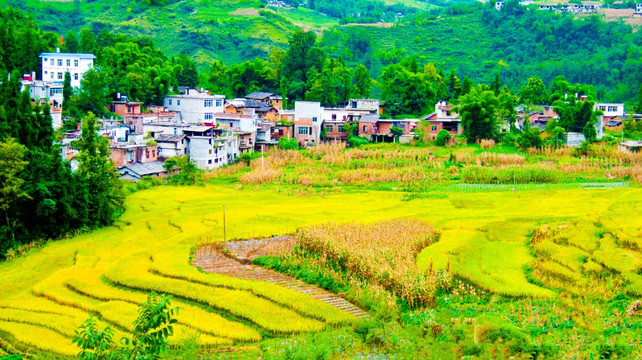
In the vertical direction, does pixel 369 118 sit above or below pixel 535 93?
below

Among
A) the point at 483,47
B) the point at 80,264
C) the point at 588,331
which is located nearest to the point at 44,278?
the point at 80,264

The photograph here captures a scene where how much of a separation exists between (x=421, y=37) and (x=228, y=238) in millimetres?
77358

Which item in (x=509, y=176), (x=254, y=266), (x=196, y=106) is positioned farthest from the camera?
(x=196, y=106)

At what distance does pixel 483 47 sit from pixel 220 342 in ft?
280

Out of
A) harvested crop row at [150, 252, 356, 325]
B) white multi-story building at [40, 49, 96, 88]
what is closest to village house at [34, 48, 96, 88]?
white multi-story building at [40, 49, 96, 88]

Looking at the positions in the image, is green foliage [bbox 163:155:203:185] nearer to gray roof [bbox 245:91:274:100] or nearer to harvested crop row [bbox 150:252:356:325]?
harvested crop row [bbox 150:252:356:325]

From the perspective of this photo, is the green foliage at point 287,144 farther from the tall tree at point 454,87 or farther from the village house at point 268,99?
the tall tree at point 454,87

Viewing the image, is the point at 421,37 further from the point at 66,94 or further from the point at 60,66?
the point at 66,94

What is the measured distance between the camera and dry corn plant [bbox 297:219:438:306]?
22.0 metres

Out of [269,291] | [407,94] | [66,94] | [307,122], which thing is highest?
[407,94]

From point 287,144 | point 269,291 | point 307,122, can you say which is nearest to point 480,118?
point 307,122

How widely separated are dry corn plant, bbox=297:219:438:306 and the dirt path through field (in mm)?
1230

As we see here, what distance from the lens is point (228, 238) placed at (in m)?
29.8

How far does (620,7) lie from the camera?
11794 centimetres
